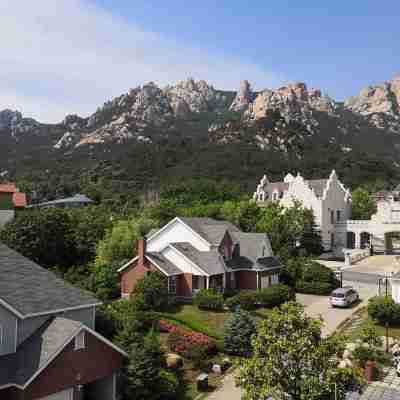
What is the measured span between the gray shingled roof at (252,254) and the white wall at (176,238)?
3442mm

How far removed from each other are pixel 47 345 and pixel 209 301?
1895cm

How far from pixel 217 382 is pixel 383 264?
40951 mm

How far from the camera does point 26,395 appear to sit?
19.5m

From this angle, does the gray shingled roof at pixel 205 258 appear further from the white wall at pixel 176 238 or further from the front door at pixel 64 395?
the front door at pixel 64 395

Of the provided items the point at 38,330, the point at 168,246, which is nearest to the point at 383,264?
the point at 168,246

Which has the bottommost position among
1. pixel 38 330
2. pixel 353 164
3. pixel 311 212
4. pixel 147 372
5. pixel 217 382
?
pixel 217 382

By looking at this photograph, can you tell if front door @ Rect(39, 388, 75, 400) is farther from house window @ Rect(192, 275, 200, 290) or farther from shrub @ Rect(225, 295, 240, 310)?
house window @ Rect(192, 275, 200, 290)

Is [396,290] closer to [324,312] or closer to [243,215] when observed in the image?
[324,312]

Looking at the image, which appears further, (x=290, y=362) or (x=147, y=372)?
(x=147, y=372)

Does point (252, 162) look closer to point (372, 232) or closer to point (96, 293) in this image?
point (372, 232)

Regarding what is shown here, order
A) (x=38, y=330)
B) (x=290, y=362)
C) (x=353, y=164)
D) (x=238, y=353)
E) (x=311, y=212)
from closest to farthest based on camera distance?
(x=290, y=362) < (x=38, y=330) < (x=238, y=353) < (x=311, y=212) < (x=353, y=164)

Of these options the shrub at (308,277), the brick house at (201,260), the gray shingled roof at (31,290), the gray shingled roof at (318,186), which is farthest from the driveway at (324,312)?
the gray shingled roof at (318,186)

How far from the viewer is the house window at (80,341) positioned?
21.5m

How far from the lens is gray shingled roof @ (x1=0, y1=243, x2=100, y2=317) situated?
2208cm
